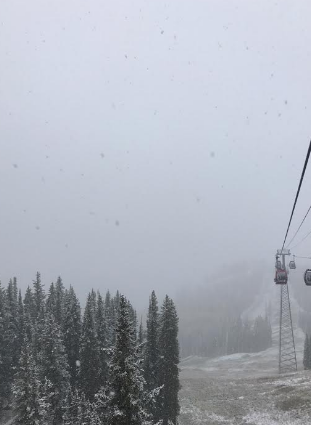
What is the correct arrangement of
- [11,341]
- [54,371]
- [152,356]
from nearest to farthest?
[54,371] < [152,356] < [11,341]

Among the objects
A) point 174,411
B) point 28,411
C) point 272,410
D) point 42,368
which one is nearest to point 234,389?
point 272,410

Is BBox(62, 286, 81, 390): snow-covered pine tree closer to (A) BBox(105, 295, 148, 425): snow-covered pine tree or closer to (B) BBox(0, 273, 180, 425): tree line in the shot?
(B) BBox(0, 273, 180, 425): tree line

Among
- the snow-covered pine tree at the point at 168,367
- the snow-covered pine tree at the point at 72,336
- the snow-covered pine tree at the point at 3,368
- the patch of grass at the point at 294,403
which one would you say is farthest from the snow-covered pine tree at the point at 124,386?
the snow-covered pine tree at the point at 3,368

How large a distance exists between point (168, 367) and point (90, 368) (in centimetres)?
915

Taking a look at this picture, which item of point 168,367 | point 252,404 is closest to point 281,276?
point 252,404

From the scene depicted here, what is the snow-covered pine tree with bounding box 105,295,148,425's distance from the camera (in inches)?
707

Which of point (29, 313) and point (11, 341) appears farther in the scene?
point (29, 313)

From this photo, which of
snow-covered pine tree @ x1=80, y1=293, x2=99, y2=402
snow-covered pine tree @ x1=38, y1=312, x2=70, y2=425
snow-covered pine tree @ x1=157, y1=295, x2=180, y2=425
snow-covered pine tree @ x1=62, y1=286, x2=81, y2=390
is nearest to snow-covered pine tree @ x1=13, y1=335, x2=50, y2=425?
snow-covered pine tree @ x1=38, y1=312, x2=70, y2=425

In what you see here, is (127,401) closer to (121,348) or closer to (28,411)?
(121,348)

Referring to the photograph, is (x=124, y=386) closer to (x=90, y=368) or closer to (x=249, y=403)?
(x=90, y=368)

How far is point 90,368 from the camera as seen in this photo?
1688 inches

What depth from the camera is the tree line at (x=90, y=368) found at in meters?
18.5

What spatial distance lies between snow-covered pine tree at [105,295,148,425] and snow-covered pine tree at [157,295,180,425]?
22.4 metres

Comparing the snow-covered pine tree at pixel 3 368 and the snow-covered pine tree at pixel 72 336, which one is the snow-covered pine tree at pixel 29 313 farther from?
the snow-covered pine tree at pixel 72 336
